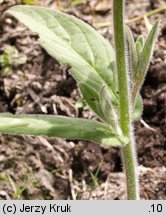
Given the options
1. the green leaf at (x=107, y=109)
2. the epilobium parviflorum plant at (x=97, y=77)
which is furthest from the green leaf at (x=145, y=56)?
the green leaf at (x=107, y=109)

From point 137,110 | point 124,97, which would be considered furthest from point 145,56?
point 137,110

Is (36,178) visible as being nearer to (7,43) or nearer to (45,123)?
(45,123)

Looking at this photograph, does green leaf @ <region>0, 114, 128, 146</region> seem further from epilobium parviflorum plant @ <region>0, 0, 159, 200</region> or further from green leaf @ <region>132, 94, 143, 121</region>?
green leaf @ <region>132, 94, 143, 121</region>

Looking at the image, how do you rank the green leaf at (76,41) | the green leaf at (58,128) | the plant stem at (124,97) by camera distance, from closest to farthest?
the plant stem at (124,97) → the green leaf at (58,128) → the green leaf at (76,41)

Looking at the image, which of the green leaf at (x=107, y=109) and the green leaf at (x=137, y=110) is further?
the green leaf at (x=137, y=110)

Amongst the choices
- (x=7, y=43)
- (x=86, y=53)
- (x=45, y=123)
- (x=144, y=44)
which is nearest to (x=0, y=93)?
(x=7, y=43)

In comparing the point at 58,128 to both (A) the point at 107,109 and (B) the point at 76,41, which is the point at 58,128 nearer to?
(A) the point at 107,109

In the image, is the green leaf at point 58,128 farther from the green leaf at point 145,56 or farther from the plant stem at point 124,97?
the green leaf at point 145,56
